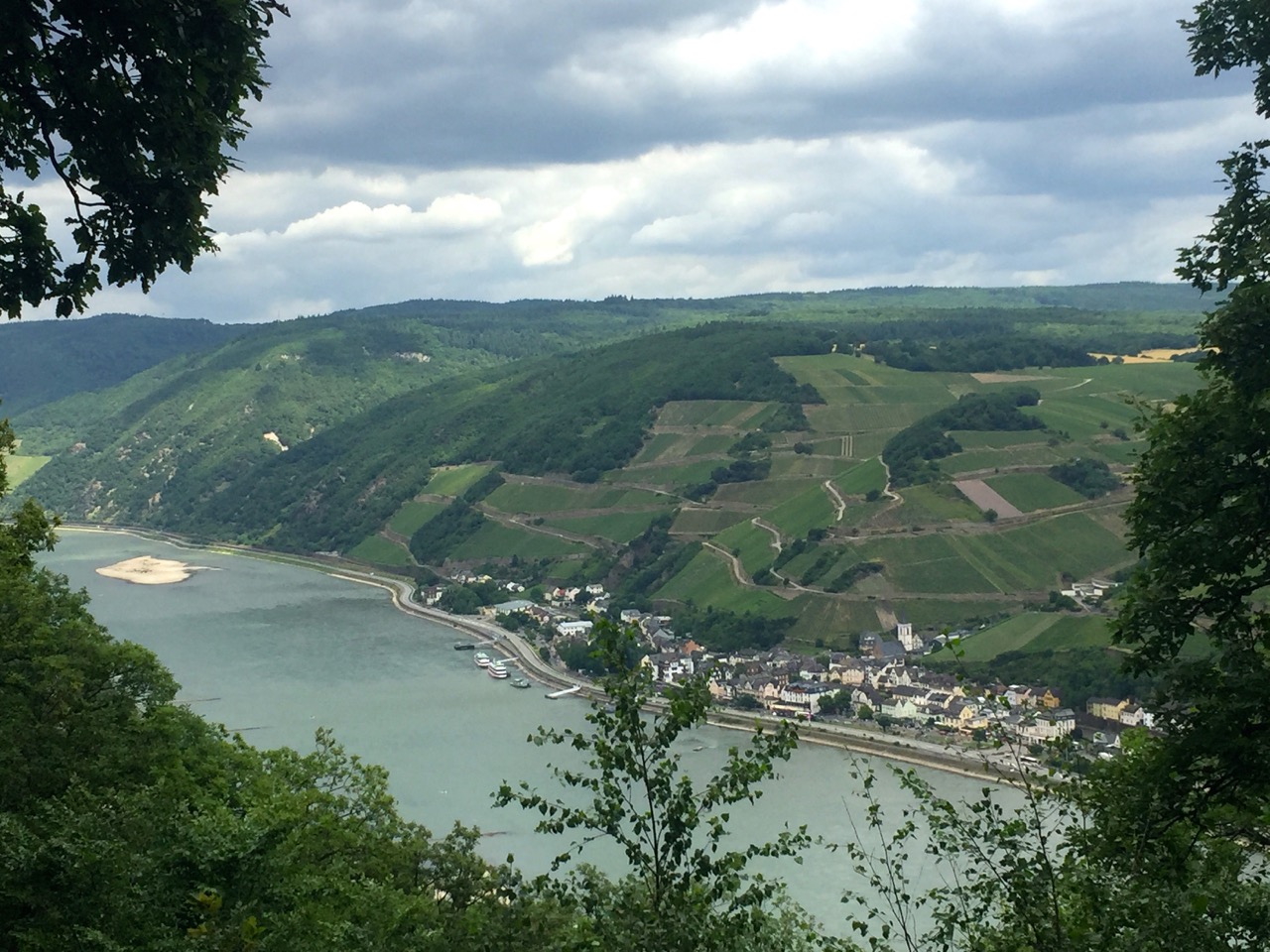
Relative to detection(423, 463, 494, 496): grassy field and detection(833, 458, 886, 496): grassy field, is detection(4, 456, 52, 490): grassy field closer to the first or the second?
detection(423, 463, 494, 496): grassy field

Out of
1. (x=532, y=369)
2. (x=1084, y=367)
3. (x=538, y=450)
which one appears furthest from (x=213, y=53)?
(x=532, y=369)

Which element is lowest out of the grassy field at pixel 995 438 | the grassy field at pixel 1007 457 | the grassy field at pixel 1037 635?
the grassy field at pixel 1037 635

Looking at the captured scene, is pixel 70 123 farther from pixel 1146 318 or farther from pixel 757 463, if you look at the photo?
pixel 1146 318

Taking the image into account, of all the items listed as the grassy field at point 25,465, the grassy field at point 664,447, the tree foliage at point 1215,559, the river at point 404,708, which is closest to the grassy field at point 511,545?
the river at point 404,708

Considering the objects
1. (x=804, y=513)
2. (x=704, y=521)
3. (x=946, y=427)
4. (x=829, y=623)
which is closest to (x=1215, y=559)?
(x=829, y=623)

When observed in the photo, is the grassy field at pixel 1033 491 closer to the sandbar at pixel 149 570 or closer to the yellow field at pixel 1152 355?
the yellow field at pixel 1152 355

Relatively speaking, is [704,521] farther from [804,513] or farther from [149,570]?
[149,570]
